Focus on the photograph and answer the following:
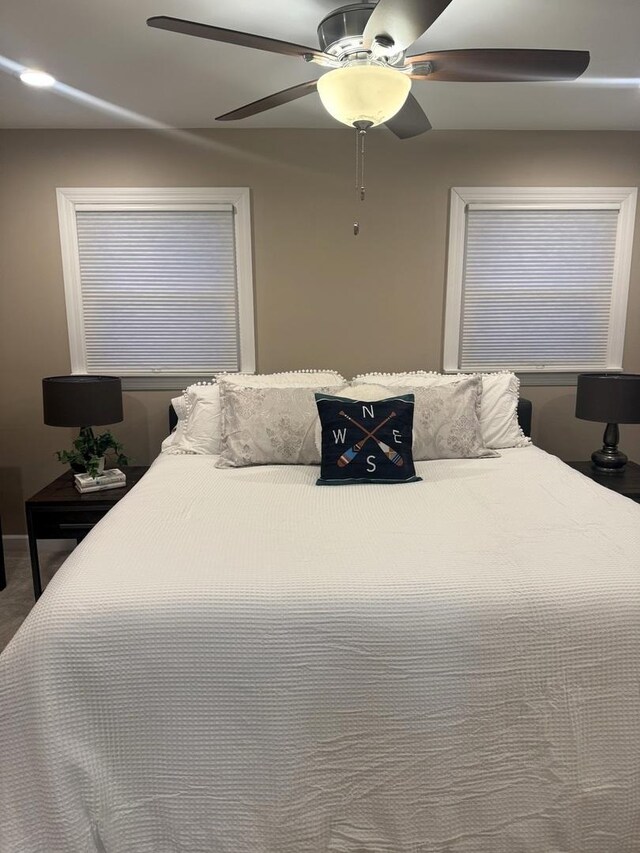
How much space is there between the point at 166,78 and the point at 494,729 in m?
2.77

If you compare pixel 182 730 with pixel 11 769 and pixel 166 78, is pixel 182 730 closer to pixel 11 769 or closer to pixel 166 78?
pixel 11 769

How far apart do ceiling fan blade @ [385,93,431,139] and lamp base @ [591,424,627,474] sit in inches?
74.0

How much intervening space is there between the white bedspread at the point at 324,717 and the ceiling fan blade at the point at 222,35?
149cm

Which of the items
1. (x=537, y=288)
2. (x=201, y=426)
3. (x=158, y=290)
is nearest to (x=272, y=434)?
(x=201, y=426)

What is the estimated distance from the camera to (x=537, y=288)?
134 inches

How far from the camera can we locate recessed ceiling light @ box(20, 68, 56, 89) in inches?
95.1

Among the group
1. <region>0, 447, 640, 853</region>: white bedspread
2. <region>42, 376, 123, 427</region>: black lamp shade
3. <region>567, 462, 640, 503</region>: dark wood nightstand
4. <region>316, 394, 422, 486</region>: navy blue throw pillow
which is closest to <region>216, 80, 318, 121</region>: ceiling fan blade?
<region>316, 394, 422, 486</region>: navy blue throw pillow

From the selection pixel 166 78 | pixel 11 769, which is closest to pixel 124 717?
pixel 11 769

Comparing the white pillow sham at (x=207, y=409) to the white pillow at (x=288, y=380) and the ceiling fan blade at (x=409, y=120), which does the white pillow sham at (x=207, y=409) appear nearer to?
the white pillow at (x=288, y=380)

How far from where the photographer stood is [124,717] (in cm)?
138

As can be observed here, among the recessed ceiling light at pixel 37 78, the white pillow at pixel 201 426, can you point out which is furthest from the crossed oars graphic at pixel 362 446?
the recessed ceiling light at pixel 37 78

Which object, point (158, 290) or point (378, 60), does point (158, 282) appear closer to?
point (158, 290)

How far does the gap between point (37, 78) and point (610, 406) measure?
124 inches

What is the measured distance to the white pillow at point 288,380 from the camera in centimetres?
289
